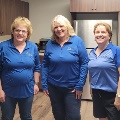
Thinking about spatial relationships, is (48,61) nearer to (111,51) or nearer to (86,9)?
(111,51)

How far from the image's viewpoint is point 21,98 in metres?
2.09

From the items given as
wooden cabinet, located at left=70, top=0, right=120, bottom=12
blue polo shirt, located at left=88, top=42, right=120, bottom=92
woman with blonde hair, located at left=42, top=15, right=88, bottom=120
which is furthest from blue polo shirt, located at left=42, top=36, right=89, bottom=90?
wooden cabinet, located at left=70, top=0, right=120, bottom=12

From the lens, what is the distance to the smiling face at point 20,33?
2.03 m

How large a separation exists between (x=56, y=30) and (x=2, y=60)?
1.90ft

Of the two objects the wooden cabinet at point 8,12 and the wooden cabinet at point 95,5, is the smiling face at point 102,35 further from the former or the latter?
the wooden cabinet at point 8,12

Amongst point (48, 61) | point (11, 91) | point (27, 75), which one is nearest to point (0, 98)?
point (11, 91)

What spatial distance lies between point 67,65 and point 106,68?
358 mm

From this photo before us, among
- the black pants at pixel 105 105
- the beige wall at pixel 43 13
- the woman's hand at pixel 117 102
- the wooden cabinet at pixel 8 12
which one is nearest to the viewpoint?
the woman's hand at pixel 117 102

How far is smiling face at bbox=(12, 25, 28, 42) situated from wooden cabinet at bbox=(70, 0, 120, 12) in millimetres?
2209

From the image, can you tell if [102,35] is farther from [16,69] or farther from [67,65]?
[16,69]

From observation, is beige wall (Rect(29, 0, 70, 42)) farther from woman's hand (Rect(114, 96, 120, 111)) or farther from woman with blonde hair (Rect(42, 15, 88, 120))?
woman's hand (Rect(114, 96, 120, 111))

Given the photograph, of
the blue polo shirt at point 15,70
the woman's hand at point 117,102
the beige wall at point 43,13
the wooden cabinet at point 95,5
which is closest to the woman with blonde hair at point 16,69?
the blue polo shirt at point 15,70

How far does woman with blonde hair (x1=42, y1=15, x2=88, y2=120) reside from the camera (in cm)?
205

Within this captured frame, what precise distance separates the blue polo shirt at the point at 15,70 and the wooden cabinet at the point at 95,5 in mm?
2219
